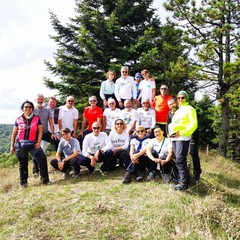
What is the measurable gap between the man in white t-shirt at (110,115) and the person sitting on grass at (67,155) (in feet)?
3.87

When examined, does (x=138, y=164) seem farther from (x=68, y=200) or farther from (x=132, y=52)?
(x=132, y=52)

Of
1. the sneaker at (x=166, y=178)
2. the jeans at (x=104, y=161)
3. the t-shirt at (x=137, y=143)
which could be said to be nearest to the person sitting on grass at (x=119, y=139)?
the jeans at (x=104, y=161)

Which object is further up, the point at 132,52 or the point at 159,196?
the point at 132,52

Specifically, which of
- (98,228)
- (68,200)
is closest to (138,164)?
(68,200)

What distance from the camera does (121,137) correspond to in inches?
251

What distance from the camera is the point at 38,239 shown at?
11.5ft

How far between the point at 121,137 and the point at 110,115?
0.94 meters

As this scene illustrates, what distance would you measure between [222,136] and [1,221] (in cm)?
1005

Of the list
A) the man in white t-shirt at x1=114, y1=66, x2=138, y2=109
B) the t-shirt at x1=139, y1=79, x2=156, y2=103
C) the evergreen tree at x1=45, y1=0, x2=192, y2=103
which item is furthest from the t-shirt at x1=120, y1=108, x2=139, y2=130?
the evergreen tree at x1=45, y1=0, x2=192, y2=103

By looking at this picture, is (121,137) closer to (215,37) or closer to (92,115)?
(92,115)

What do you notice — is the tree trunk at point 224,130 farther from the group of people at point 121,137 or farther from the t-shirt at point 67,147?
the t-shirt at point 67,147

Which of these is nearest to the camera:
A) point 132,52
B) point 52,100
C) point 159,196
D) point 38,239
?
point 38,239

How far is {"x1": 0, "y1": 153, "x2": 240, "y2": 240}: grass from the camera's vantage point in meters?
3.56

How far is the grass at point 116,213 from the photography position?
356 cm
